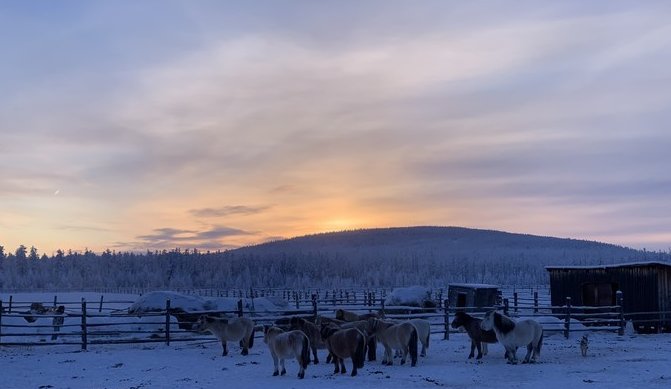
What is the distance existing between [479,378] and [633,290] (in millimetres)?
15803

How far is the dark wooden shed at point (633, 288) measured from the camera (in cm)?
2830

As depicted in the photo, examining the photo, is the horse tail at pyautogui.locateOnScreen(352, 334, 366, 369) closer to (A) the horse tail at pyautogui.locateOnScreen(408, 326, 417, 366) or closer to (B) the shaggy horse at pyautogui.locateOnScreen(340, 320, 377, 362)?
(B) the shaggy horse at pyautogui.locateOnScreen(340, 320, 377, 362)

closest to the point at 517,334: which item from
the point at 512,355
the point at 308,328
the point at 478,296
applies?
the point at 512,355

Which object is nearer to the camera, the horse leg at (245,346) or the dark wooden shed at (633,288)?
the horse leg at (245,346)

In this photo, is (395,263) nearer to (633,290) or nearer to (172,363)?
(633,290)

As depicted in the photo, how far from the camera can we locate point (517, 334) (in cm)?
1795

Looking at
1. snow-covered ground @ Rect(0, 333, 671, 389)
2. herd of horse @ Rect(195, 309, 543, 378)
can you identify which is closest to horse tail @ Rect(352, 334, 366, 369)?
herd of horse @ Rect(195, 309, 543, 378)

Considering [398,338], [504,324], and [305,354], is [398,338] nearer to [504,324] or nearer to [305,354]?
[305,354]

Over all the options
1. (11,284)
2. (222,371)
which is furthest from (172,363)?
(11,284)

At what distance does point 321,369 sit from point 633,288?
17.1m


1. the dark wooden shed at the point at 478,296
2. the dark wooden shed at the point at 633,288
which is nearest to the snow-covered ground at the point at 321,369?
the dark wooden shed at the point at 633,288

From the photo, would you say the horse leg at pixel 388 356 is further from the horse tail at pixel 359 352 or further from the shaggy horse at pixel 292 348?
the shaggy horse at pixel 292 348

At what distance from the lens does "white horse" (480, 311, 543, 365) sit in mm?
17922

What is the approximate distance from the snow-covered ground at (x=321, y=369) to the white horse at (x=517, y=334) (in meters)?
0.36
